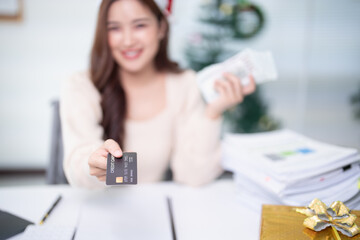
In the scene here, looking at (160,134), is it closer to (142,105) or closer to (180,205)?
(142,105)

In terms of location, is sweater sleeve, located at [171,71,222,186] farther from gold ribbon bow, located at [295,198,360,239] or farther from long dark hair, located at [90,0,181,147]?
gold ribbon bow, located at [295,198,360,239]

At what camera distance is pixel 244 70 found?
3.24ft

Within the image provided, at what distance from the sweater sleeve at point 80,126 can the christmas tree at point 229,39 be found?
3.92ft

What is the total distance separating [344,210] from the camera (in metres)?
0.62

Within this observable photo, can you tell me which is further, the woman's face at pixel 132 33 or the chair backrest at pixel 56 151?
the chair backrest at pixel 56 151

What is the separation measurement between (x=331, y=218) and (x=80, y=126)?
0.64 m

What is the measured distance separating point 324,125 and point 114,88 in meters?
1.92

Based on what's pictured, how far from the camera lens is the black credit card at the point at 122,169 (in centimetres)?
54

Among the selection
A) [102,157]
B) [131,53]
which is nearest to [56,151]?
[131,53]

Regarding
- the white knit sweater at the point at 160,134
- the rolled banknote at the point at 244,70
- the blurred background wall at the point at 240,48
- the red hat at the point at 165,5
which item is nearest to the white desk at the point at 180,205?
the white knit sweater at the point at 160,134

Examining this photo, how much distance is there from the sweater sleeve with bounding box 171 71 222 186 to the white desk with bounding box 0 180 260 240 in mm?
55

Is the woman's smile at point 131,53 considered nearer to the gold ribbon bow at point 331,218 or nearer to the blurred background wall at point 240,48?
the gold ribbon bow at point 331,218

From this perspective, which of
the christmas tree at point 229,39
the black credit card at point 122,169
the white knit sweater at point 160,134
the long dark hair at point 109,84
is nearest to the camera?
the black credit card at point 122,169

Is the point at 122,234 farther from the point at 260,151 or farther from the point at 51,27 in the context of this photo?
the point at 51,27
